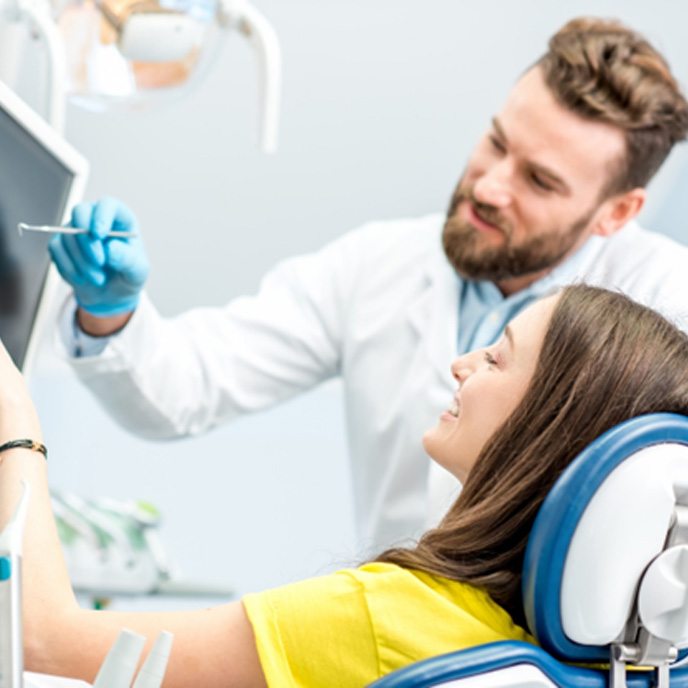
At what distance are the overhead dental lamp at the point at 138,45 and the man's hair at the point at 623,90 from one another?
59 centimetres

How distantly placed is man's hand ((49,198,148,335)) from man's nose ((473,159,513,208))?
0.70 meters

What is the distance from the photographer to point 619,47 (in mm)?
2379

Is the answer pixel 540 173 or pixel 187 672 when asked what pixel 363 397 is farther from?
pixel 187 672

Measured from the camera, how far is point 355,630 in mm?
1207

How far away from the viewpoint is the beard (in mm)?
2311

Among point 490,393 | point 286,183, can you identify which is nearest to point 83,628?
point 490,393

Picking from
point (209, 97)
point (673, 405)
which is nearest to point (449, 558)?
point (673, 405)

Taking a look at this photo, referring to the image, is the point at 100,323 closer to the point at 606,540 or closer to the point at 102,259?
the point at 102,259

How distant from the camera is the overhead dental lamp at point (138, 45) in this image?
1937 millimetres

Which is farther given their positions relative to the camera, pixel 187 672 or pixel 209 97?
pixel 209 97

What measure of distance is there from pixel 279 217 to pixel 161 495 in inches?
34.3

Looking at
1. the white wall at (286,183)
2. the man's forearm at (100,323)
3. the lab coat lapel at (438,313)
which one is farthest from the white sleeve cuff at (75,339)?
the white wall at (286,183)

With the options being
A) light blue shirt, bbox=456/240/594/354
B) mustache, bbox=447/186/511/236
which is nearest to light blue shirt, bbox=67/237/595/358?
light blue shirt, bbox=456/240/594/354

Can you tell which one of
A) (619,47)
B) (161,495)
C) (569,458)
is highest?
(619,47)
